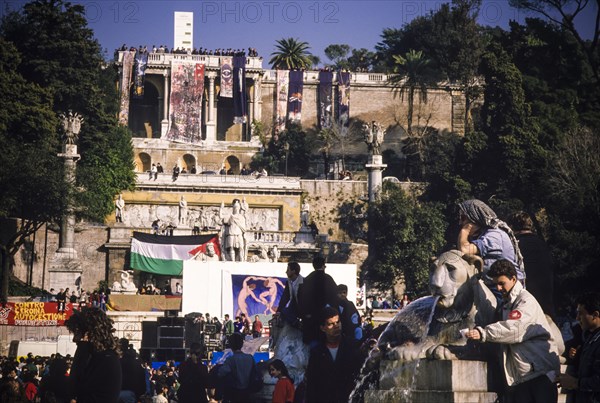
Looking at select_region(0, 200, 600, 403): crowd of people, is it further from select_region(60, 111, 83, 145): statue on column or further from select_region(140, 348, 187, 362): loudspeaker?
select_region(60, 111, 83, 145): statue on column

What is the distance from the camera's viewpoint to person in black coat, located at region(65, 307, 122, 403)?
1029 centimetres

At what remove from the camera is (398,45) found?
104062mm

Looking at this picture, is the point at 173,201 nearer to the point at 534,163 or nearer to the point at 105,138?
the point at 105,138

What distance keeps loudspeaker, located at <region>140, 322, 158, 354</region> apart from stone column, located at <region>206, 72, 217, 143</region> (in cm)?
5612

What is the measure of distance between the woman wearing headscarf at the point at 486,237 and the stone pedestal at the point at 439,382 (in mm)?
1424

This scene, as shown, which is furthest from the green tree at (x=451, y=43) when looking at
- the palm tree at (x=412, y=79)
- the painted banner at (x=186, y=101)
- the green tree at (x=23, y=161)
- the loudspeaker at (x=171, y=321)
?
the loudspeaker at (x=171, y=321)

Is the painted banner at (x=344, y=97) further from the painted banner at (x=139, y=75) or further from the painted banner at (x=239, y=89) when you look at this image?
the painted banner at (x=139, y=75)

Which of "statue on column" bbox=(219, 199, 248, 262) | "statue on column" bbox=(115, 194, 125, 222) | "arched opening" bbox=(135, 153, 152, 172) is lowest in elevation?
"statue on column" bbox=(219, 199, 248, 262)

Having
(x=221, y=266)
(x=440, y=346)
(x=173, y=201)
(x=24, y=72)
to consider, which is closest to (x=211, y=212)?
(x=173, y=201)

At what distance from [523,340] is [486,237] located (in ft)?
5.76

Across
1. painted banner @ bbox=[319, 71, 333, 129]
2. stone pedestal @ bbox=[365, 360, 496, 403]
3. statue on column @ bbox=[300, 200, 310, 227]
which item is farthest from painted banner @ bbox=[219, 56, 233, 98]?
stone pedestal @ bbox=[365, 360, 496, 403]

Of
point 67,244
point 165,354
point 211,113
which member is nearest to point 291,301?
point 165,354

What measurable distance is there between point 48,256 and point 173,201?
13.0 m

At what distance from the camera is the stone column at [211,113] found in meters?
89.2
